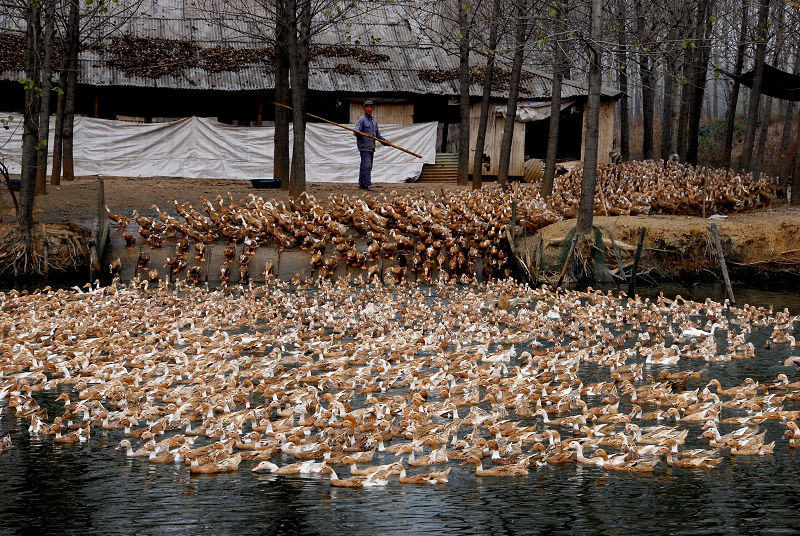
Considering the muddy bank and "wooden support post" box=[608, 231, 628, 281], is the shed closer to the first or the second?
the muddy bank

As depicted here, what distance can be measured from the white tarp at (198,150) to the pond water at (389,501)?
27202 mm

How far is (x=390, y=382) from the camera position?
1438 centimetres

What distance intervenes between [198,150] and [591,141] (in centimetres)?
1809

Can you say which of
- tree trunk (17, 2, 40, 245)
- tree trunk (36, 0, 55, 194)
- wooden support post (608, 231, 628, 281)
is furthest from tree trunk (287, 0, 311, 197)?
wooden support post (608, 231, 628, 281)

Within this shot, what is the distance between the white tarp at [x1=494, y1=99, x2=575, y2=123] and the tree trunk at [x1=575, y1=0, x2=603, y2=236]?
15165mm

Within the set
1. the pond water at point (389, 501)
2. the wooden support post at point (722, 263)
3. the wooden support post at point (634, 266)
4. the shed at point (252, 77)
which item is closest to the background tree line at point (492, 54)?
the shed at point (252, 77)

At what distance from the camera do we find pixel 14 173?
118 feet

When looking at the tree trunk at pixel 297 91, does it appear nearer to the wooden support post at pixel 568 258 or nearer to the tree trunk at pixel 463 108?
the tree trunk at pixel 463 108

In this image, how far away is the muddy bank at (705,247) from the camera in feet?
82.4

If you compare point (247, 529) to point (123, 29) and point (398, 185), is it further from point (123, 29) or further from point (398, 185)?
point (123, 29)

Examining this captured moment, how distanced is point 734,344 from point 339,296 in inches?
343

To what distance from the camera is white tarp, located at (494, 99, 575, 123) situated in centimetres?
4072

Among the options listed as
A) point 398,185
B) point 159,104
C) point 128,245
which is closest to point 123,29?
point 159,104

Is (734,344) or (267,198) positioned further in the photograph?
(267,198)
